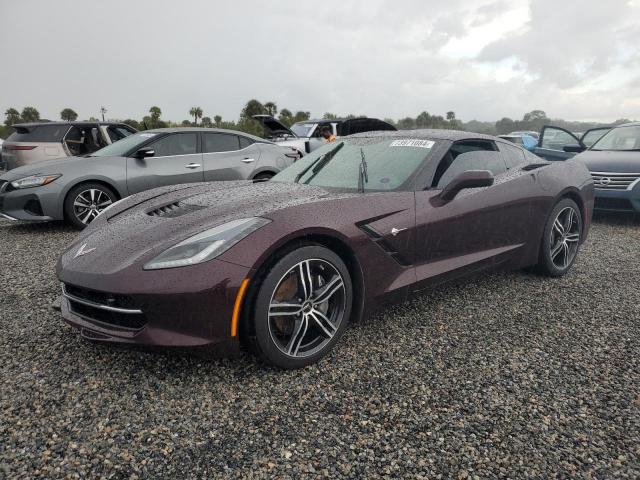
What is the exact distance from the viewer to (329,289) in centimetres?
248

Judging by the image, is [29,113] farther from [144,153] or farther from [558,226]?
[558,226]

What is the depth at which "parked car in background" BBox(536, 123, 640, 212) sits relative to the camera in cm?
637

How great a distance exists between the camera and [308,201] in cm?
258

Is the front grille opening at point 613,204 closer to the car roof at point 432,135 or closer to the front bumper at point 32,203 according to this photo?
the car roof at point 432,135

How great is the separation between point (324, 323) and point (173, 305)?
0.82 meters

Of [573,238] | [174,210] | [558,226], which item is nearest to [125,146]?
[174,210]

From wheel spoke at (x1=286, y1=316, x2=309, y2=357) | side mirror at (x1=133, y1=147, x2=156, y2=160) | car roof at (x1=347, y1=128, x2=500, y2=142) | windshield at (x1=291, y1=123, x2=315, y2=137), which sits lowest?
wheel spoke at (x1=286, y1=316, x2=309, y2=357)

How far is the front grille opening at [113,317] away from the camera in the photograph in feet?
7.07

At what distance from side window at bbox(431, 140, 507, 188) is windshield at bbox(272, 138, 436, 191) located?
0.46ft

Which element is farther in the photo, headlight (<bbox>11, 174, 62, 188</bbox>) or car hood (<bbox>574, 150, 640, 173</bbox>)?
car hood (<bbox>574, 150, 640, 173</bbox>)

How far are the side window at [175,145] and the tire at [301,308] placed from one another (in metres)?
4.66

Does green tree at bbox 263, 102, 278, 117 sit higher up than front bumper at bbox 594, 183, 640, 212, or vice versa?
green tree at bbox 263, 102, 278, 117

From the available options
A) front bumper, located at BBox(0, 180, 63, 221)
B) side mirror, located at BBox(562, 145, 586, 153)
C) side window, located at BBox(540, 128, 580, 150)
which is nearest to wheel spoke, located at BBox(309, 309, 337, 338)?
front bumper, located at BBox(0, 180, 63, 221)

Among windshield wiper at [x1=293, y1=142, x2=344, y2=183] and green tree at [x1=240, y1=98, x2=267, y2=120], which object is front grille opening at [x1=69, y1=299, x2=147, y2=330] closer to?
windshield wiper at [x1=293, y1=142, x2=344, y2=183]
